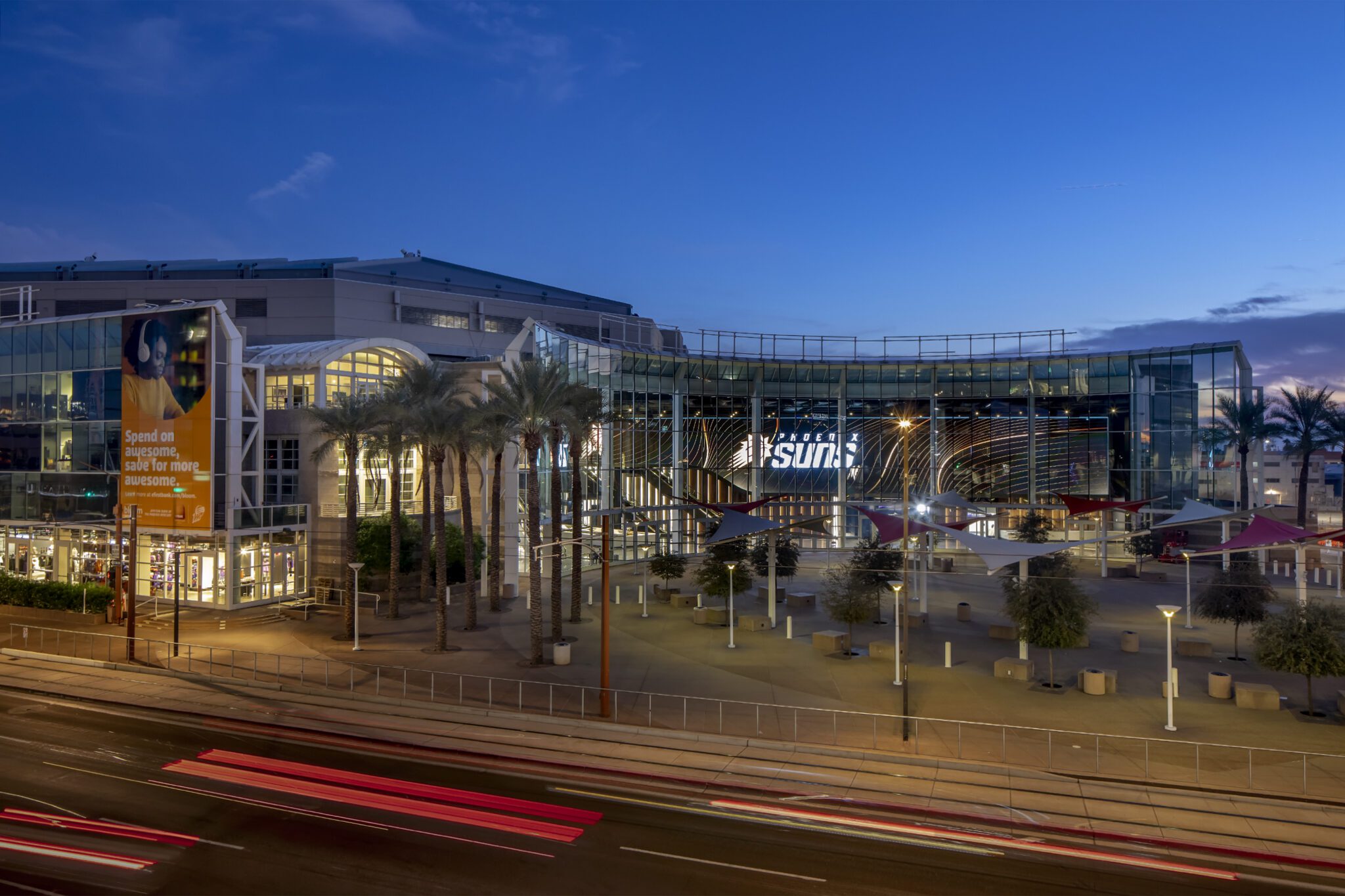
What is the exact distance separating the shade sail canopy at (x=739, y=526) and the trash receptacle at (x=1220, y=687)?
596 inches

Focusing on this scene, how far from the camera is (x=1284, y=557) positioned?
57.0 metres

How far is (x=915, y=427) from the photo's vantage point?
65.3 m

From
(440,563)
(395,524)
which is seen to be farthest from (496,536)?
(395,524)

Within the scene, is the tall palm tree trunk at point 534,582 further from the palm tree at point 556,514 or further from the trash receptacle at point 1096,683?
the trash receptacle at point 1096,683

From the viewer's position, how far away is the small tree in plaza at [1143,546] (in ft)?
178

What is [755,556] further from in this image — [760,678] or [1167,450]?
[1167,450]

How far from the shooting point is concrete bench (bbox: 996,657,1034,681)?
1115 inches

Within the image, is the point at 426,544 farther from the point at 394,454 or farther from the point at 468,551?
the point at 468,551

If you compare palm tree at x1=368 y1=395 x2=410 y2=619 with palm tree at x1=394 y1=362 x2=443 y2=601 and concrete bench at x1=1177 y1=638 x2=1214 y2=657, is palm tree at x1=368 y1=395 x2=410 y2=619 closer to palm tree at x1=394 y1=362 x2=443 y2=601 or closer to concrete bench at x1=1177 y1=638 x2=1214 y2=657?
palm tree at x1=394 y1=362 x2=443 y2=601

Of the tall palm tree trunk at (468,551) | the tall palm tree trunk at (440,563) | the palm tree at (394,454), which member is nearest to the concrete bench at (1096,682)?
the tall palm tree trunk at (440,563)

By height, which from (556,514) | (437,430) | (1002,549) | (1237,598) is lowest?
(1237,598)

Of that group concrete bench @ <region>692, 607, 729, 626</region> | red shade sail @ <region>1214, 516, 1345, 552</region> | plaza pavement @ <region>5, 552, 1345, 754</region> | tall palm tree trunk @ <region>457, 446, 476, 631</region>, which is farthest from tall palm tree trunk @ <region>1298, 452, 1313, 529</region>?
tall palm tree trunk @ <region>457, 446, 476, 631</region>

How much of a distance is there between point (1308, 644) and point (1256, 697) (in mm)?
2097

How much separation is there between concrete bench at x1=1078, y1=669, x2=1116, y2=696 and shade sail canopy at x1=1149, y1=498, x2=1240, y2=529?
9.93 meters
